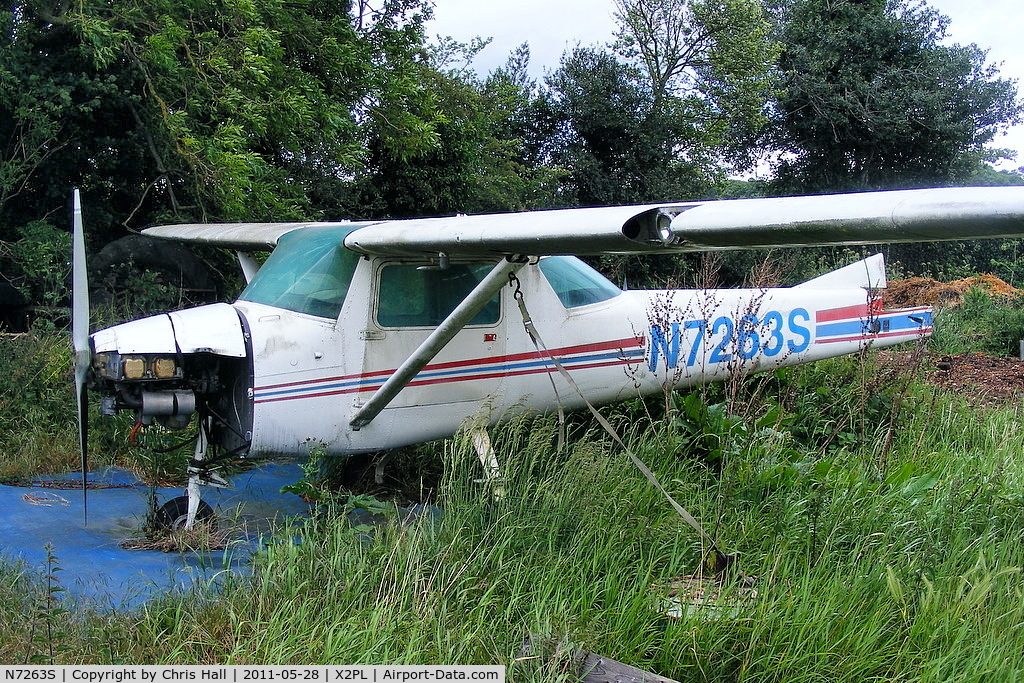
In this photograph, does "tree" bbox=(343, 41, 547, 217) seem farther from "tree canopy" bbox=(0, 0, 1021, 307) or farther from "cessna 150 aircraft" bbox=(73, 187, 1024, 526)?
"cessna 150 aircraft" bbox=(73, 187, 1024, 526)

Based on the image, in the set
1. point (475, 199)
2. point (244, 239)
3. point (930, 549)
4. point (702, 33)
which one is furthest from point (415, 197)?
point (930, 549)

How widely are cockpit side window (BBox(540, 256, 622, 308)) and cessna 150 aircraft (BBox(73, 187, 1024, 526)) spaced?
1 centimetres

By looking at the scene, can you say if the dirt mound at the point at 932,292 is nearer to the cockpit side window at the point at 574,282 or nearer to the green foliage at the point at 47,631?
the cockpit side window at the point at 574,282

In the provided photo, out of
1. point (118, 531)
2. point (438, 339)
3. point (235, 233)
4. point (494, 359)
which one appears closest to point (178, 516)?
point (118, 531)

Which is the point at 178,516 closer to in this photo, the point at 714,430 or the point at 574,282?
the point at 574,282

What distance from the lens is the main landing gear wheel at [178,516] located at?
5.24 meters

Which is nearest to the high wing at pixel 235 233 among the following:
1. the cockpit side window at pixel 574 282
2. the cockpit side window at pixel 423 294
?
the cockpit side window at pixel 423 294

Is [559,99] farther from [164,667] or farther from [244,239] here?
[164,667]

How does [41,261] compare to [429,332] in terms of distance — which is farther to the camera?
[41,261]

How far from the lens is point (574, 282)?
654cm

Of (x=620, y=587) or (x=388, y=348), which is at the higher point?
(x=388, y=348)

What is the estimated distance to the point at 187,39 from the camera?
10.1 metres

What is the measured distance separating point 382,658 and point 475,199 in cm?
1385

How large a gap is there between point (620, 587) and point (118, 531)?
3.36 metres
